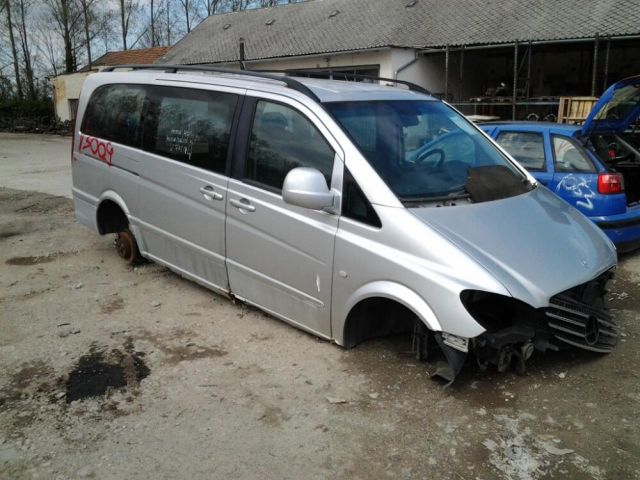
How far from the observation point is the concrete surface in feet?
38.7

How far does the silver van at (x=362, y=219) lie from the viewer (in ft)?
10.9

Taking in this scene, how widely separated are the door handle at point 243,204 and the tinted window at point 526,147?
3671 millimetres

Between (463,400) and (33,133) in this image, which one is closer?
(463,400)

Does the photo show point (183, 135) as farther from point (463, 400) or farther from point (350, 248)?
point (463, 400)

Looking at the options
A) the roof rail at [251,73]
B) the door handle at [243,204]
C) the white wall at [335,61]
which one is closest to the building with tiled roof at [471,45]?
the white wall at [335,61]

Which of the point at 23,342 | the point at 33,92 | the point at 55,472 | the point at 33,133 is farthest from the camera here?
the point at 33,92

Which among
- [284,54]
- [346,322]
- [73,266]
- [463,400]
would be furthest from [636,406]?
[284,54]

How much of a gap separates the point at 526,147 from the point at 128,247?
452 centimetres

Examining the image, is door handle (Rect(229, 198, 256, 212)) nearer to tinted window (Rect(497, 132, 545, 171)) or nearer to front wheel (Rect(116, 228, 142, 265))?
front wheel (Rect(116, 228, 142, 265))

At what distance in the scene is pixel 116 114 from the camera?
5652 millimetres

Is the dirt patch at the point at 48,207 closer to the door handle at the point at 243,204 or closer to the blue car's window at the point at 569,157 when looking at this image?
the door handle at the point at 243,204

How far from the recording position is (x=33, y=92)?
4344cm

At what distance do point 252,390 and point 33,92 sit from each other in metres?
46.5

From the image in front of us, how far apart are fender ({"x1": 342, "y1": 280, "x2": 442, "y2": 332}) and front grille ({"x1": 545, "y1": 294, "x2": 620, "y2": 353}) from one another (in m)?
0.67
